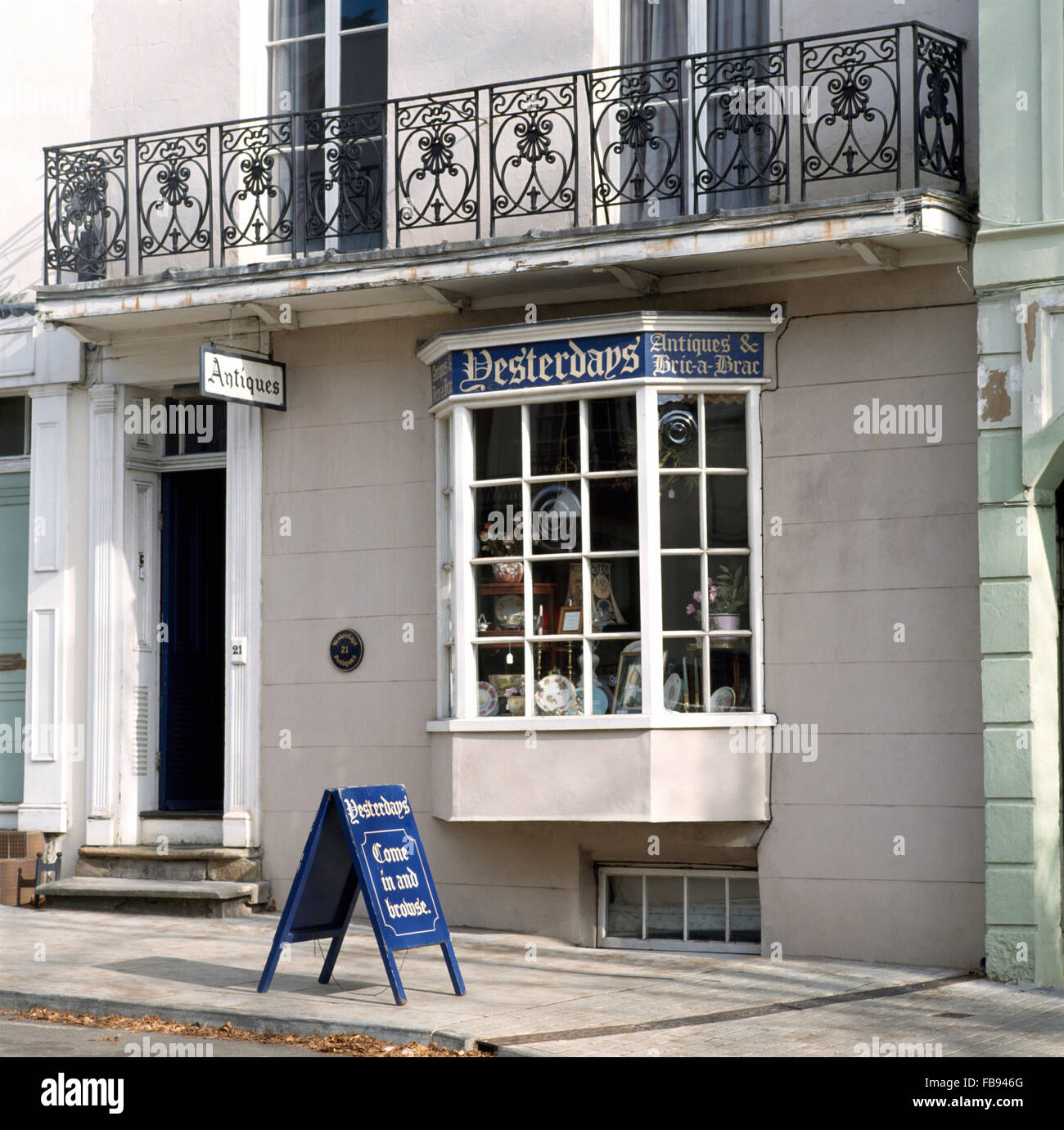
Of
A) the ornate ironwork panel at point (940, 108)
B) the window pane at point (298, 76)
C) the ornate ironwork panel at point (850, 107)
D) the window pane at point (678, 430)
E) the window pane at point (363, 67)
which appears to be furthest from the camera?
the window pane at point (298, 76)

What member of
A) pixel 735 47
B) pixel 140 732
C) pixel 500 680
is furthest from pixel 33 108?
pixel 500 680

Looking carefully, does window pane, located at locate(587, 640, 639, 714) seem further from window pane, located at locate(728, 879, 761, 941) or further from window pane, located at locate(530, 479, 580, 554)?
window pane, located at locate(728, 879, 761, 941)

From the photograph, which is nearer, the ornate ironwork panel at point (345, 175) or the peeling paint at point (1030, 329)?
the peeling paint at point (1030, 329)

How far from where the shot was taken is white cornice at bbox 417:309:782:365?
1015 cm

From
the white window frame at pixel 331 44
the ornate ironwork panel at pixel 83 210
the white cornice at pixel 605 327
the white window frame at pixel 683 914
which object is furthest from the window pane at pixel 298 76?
the white window frame at pixel 683 914

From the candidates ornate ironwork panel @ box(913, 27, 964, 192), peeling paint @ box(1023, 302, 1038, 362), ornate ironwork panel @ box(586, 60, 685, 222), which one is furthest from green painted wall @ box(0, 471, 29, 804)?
peeling paint @ box(1023, 302, 1038, 362)

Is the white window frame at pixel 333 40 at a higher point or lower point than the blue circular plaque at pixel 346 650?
higher

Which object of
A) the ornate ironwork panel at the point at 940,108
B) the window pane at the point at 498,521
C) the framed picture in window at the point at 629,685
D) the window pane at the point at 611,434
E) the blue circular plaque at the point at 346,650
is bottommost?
the framed picture in window at the point at 629,685

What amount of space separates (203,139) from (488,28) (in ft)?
7.44

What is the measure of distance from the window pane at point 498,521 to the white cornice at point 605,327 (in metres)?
0.98

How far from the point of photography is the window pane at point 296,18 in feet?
40.0

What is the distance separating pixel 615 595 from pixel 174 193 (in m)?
4.53

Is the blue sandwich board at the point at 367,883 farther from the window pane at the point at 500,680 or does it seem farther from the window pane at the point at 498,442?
the window pane at the point at 498,442

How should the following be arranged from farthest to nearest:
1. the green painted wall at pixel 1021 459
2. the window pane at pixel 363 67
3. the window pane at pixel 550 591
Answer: the window pane at pixel 363 67
the window pane at pixel 550 591
the green painted wall at pixel 1021 459
